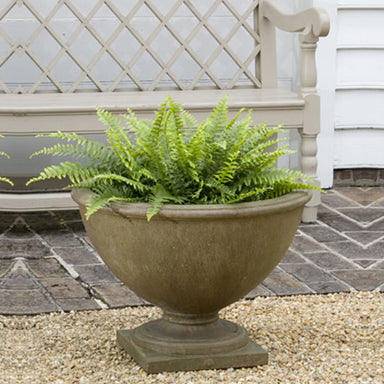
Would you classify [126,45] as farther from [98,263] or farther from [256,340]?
[256,340]

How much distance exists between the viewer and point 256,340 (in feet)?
9.02

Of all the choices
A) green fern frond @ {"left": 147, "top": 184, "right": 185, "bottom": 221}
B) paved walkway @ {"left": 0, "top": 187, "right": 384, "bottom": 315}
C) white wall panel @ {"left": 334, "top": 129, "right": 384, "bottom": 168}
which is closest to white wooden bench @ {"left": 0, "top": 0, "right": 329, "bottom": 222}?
paved walkway @ {"left": 0, "top": 187, "right": 384, "bottom": 315}

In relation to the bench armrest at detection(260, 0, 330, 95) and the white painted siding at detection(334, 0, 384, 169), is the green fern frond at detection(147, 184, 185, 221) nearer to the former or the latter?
the bench armrest at detection(260, 0, 330, 95)

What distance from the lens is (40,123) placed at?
12.8ft

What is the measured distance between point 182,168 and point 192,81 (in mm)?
2309

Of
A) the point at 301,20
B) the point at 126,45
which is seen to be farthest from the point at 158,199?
the point at 126,45

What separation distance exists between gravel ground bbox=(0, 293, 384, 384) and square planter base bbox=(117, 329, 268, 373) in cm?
2

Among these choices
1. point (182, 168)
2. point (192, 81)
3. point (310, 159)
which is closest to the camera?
point (182, 168)

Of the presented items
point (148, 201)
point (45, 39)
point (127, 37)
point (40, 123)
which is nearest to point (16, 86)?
point (45, 39)

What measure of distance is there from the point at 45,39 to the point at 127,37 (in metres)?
0.45

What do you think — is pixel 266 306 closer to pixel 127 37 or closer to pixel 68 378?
pixel 68 378

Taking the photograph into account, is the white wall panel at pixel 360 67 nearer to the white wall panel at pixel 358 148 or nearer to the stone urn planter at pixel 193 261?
the white wall panel at pixel 358 148

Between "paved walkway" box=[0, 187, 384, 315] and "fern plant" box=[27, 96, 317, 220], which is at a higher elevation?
"fern plant" box=[27, 96, 317, 220]

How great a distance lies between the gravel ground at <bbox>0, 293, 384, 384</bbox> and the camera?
8.06ft
